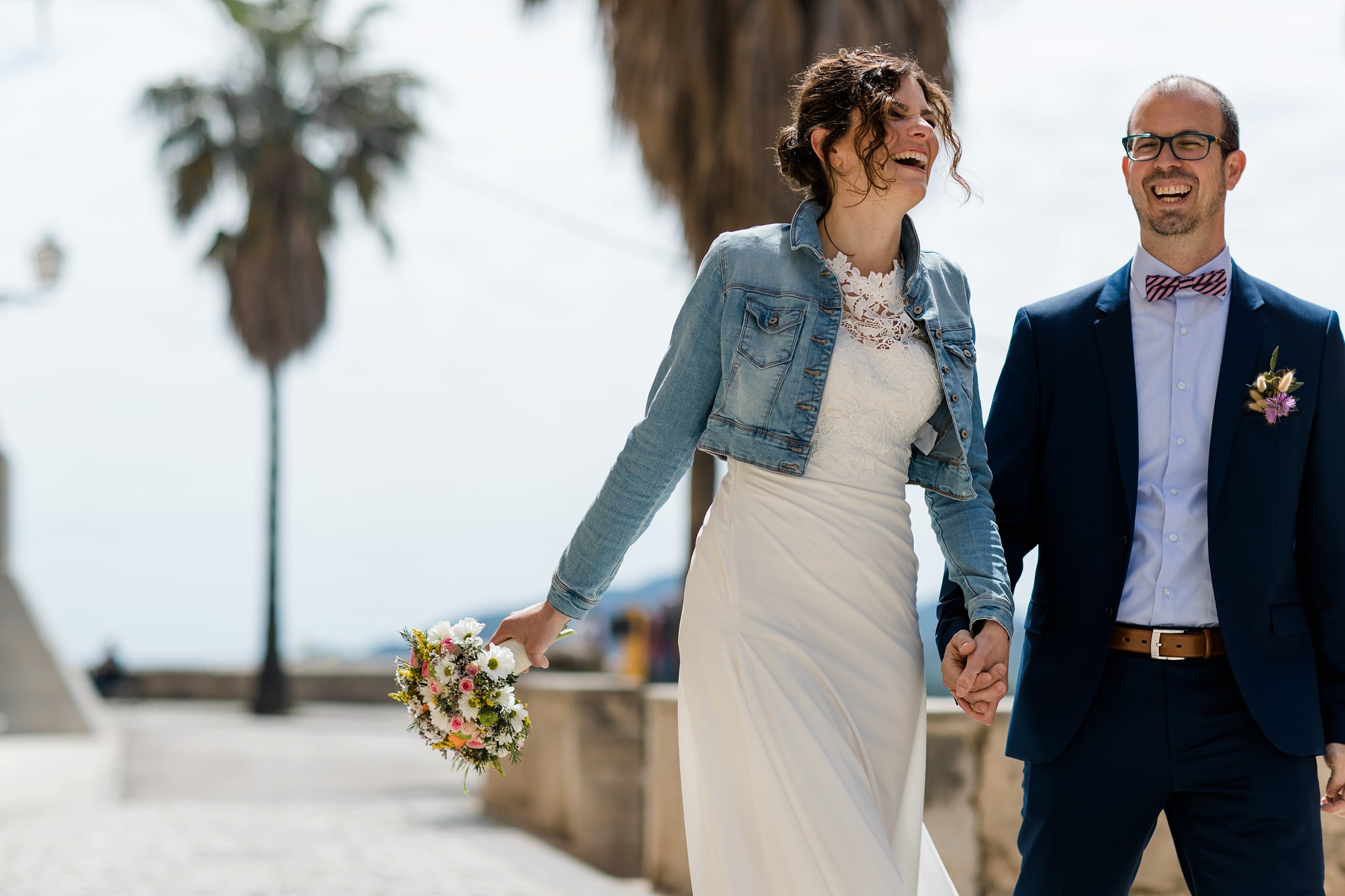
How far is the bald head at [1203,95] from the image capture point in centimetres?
304

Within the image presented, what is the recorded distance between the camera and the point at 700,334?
2.91m

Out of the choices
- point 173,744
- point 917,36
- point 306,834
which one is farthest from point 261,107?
point 306,834

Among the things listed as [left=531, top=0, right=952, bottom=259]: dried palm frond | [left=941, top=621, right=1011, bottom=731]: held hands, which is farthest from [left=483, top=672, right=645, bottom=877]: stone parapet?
[left=941, top=621, right=1011, bottom=731]: held hands

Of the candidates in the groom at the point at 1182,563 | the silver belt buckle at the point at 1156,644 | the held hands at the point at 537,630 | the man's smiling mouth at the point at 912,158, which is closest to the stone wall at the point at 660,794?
the groom at the point at 1182,563

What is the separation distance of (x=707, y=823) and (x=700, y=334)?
3.15ft

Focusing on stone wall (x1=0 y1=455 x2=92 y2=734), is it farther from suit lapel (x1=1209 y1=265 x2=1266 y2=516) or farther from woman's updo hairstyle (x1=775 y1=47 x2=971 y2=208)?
suit lapel (x1=1209 y1=265 x2=1266 y2=516)

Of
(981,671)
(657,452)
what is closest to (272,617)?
(657,452)

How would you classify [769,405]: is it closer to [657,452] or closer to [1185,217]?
[657,452]

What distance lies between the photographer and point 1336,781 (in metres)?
2.88

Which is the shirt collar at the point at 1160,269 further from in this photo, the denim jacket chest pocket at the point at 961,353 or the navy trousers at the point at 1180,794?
the navy trousers at the point at 1180,794

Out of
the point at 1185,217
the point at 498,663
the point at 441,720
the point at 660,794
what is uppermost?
the point at 1185,217

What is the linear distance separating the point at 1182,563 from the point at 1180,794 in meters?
0.46

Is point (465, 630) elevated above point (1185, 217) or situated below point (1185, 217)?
below

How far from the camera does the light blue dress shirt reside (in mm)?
2904
